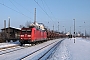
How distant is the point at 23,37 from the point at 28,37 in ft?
3.06

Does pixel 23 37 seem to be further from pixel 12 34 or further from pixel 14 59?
pixel 12 34

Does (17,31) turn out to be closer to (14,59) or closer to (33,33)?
(33,33)

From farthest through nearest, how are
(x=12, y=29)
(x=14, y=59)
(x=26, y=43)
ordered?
(x=12, y=29)
(x=26, y=43)
(x=14, y=59)

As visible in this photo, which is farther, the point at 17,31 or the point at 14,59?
the point at 17,31

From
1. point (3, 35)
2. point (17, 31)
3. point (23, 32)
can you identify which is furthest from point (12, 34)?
point (23, 32)

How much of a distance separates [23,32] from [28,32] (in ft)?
3.16

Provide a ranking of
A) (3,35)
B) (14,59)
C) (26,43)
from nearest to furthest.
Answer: (14,59) → (26,43) → (3,35)

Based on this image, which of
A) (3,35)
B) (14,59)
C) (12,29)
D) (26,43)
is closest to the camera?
(14,59)

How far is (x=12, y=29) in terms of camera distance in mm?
79312

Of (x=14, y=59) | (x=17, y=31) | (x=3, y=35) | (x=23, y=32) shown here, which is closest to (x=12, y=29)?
(x=17, y=31)

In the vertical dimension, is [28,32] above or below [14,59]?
above

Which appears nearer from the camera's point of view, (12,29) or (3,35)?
(3,35)

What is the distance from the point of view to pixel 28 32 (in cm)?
3753

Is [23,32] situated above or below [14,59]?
above
